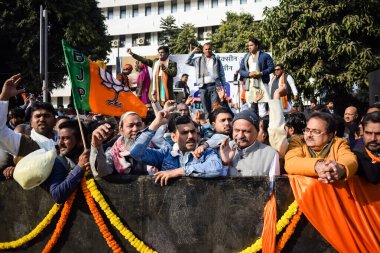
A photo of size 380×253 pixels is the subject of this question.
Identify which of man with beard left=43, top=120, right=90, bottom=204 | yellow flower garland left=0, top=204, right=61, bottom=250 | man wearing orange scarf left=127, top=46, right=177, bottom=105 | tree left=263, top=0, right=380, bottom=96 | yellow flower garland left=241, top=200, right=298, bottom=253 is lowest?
yellow flower garland left=0, top=204, right=61, bottom=250

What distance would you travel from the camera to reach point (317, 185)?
129 inches

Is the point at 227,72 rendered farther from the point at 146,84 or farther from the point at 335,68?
the point at 146,84

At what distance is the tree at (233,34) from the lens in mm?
35094

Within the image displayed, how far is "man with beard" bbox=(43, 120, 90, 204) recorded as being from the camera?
3.65 metres

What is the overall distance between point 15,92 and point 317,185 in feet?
9.40

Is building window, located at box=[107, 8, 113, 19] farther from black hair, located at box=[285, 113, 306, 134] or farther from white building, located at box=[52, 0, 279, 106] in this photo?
black hair, located at box=[285, 113, 306, 134]

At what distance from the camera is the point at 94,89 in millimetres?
4977

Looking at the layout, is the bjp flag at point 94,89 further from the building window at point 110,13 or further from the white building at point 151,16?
the building window at point 110,13

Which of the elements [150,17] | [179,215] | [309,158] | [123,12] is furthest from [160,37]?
[309,158]

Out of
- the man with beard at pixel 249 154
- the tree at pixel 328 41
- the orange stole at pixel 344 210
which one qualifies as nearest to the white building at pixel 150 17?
the tree at pixel 328 41

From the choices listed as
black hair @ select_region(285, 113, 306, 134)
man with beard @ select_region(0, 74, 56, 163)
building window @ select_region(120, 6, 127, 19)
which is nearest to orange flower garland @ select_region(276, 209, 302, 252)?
man with beard @ select_region(0, 74, 56, 163)

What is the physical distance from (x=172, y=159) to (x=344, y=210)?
1.56 meters

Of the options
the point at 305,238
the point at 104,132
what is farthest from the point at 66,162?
the point at 305,238

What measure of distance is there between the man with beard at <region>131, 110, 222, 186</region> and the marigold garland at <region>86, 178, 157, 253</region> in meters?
0.44
